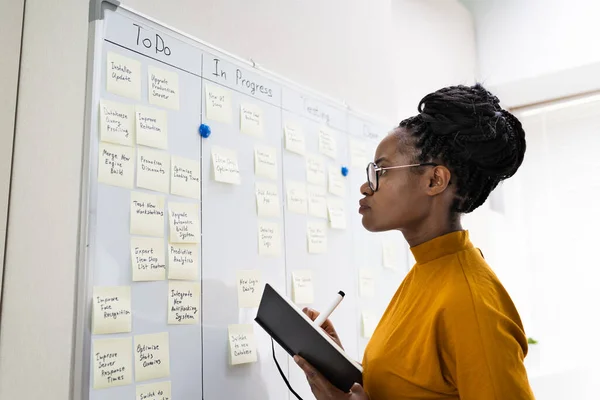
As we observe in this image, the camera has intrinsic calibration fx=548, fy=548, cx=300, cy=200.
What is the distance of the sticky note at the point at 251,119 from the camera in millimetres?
1463

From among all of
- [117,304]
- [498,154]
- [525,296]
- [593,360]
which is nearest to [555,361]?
[593,360]

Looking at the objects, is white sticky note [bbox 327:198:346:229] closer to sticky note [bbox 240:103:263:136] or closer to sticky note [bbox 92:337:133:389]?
sticky note [bbox 240:103:263:136]

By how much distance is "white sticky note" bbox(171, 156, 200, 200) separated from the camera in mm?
1260

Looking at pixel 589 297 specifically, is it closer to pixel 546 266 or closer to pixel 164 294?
pixel 546 266

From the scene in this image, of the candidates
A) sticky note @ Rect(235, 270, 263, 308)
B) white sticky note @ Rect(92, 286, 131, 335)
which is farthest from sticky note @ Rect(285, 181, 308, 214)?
white sticky note @ Rect(92, 286, 131, 335)

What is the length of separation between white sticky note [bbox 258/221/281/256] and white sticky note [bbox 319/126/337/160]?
14.0 inches

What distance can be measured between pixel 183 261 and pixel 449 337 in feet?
1.97

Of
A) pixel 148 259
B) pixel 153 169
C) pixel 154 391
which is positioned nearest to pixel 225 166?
pixel 153 169

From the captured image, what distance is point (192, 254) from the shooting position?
127 cm

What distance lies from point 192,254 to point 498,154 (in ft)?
2.35

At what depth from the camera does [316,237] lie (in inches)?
65.1

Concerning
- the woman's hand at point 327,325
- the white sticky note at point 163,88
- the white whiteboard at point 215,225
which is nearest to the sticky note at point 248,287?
the white whiteboard at point 215,225

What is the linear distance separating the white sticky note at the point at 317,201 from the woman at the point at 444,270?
0.38 m

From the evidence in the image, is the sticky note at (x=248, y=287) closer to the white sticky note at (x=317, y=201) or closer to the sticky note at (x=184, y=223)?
the sticky note at (x=184, y=223)
